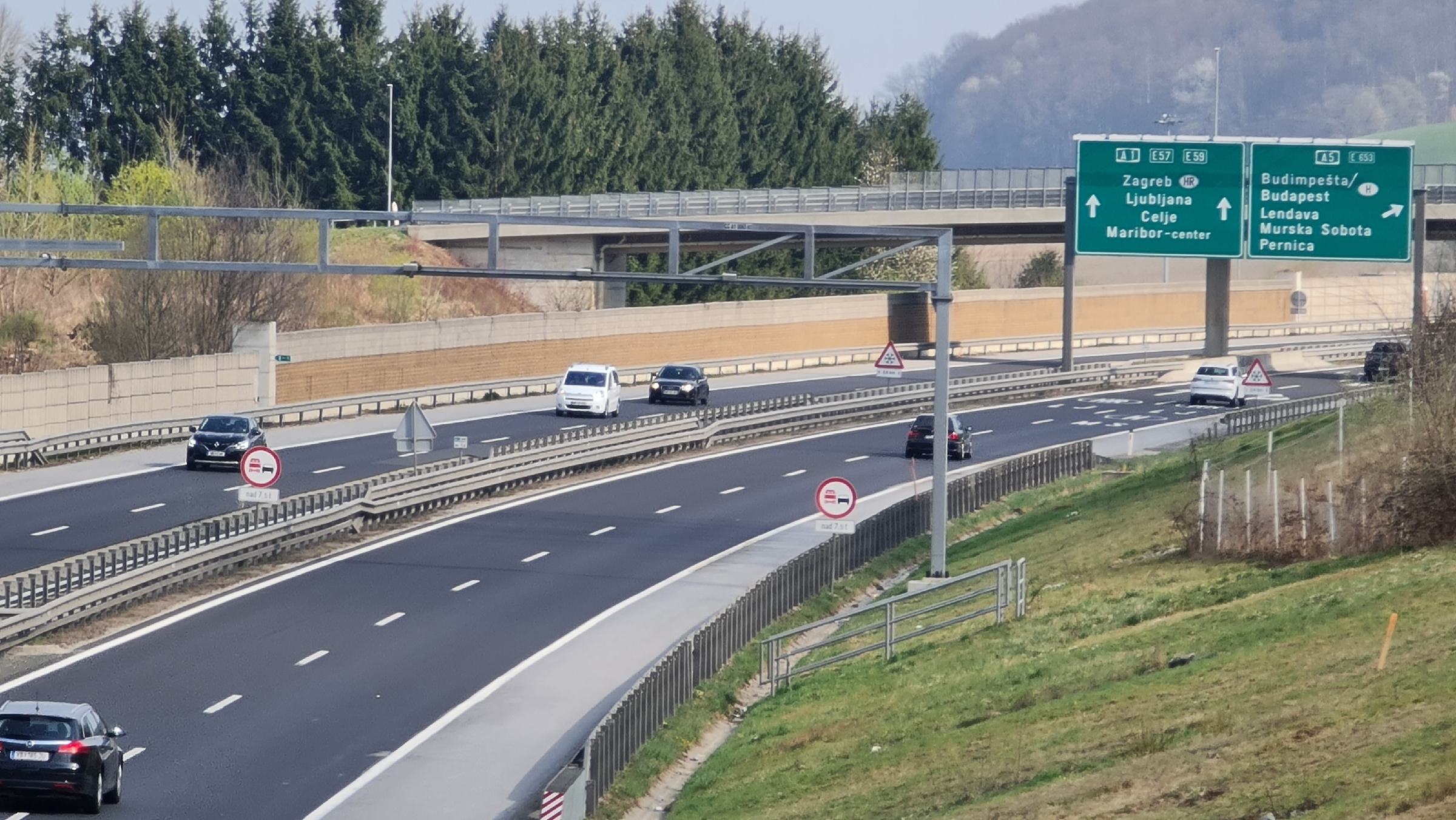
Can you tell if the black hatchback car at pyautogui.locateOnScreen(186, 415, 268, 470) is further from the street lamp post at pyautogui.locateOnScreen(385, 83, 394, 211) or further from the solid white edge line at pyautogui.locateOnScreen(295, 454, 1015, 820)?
the street lamp post at pyautogui.locateOnScreen(385, 83, 394, 211)

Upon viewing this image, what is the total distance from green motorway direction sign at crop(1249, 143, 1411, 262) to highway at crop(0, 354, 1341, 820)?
1182 cm

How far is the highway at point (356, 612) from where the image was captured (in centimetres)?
2498

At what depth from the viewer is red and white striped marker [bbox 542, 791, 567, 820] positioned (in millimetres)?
19875

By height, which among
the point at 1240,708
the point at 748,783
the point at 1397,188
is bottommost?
the point at 748,783

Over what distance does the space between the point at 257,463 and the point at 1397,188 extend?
27444mm

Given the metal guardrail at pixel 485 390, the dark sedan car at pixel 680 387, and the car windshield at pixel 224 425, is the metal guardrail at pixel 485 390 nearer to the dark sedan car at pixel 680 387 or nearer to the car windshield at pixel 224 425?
the car windshield at pixel 224 425

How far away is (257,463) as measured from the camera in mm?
35500

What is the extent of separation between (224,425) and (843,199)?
1890 inches

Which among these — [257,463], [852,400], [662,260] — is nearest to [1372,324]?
[662,260]

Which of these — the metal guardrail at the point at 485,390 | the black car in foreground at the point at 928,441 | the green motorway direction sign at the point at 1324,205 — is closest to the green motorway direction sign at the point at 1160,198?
the green motorway direction sign at the point at 1324,205

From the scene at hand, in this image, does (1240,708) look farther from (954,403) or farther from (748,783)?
(954,403)

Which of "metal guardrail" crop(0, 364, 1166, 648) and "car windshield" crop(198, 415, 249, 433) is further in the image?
"car windshield" crop(198, 415, 249, 433)

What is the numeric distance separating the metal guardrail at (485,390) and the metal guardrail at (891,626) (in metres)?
10.8

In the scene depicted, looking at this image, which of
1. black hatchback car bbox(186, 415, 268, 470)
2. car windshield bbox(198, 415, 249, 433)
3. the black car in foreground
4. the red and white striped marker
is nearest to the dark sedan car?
the black car in foreground
